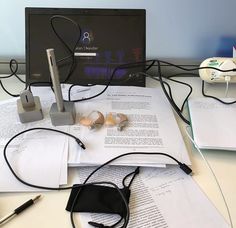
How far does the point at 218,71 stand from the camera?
88 centimetres

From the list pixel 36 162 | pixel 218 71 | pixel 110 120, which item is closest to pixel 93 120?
pixel 110 120

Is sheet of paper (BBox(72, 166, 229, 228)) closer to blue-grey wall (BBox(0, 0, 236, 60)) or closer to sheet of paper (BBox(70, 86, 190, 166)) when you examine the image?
sheet of paper (BBox(70, 86, 190, 166))

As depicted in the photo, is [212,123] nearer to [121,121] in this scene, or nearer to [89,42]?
[121,121]

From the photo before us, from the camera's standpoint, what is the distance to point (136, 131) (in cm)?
73

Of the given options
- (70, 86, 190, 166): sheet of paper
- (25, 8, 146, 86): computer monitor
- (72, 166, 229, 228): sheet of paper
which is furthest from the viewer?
(25, 8, 146, 86): computer monitor

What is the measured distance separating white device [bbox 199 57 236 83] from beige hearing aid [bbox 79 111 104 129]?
0.37 m

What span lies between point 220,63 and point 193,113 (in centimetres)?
22

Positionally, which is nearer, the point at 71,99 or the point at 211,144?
the point at 211,144

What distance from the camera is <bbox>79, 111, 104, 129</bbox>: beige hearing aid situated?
74cm

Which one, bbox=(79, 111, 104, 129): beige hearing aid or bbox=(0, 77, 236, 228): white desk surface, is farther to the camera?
bbox=(79, 111, 104, 129): beige hearing aid

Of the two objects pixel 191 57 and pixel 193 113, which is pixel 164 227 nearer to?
pixel 193 113

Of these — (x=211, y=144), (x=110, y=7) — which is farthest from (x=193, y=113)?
(x=110, y=7)

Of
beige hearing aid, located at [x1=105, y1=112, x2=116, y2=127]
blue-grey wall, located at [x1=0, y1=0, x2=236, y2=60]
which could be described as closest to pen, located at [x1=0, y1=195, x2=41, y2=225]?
beige hearing aid, located at [x1=105, y1=112, x2=116, y2=127]

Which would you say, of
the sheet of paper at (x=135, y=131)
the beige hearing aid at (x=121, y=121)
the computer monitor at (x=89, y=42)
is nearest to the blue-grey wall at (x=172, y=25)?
the computer monitor at (x=89, y=42)
